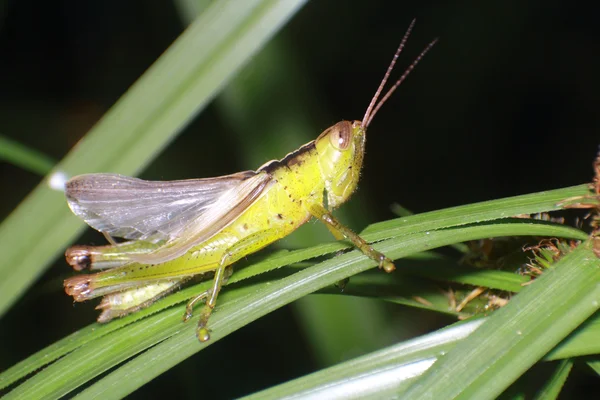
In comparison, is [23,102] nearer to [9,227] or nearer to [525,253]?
[9,227]

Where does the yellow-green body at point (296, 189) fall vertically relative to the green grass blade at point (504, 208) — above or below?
above

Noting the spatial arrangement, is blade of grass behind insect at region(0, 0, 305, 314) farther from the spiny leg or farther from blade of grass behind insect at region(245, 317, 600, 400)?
blade of grass behind insect at region(245, 317, 600, 400)

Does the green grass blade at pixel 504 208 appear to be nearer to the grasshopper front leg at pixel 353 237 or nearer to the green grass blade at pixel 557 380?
the grasshopper front leg at pixel 353 237

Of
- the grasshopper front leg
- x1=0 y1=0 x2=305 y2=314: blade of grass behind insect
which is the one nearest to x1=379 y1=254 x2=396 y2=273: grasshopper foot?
the grasshopper front leg

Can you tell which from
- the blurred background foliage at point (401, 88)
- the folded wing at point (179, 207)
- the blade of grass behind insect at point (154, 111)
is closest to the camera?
the blade of grass behind insect at point (154, 111)

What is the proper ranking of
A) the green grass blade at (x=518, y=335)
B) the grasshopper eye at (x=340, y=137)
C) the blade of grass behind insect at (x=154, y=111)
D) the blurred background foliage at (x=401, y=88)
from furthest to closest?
the blurred background foliage at (x=401, y=88)
the grasshopper eye at (x=340, y=137)
the blade of grass behind insect at (x=154, y=111)
the green grass blade at (x=518, y=335)

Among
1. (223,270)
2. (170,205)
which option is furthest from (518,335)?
(170,205)

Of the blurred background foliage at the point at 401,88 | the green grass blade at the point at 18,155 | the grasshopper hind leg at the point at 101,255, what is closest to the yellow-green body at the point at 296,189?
the grasshopper hind leg at the point at 101,255
